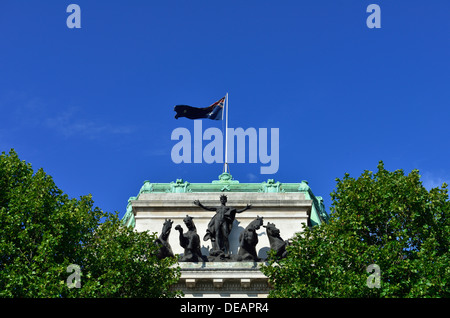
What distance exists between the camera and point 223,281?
161ft

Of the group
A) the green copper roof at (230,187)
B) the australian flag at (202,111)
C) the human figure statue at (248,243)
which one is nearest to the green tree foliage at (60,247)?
the human figure statue at (248,243)

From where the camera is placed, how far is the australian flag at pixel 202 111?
61656 millimetres

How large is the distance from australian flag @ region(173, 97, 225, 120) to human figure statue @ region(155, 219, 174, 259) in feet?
37.8

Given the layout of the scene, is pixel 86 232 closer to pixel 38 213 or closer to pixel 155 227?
pixel 38 213

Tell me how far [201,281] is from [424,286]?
53.6 feet

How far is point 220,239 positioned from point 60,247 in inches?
599

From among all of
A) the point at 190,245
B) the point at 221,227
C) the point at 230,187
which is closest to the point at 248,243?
the point at 221,227

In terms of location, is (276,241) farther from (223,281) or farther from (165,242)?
(165,242)

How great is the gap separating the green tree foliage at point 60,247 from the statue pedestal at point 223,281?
5807 mm

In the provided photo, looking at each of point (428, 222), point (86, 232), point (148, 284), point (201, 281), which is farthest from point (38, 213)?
point (428, 222)

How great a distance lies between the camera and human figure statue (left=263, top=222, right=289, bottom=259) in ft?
163

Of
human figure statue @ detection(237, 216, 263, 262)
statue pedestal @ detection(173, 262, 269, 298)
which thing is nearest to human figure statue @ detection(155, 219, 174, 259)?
statue pedestal @ detection(173, 262, 269, 298)
